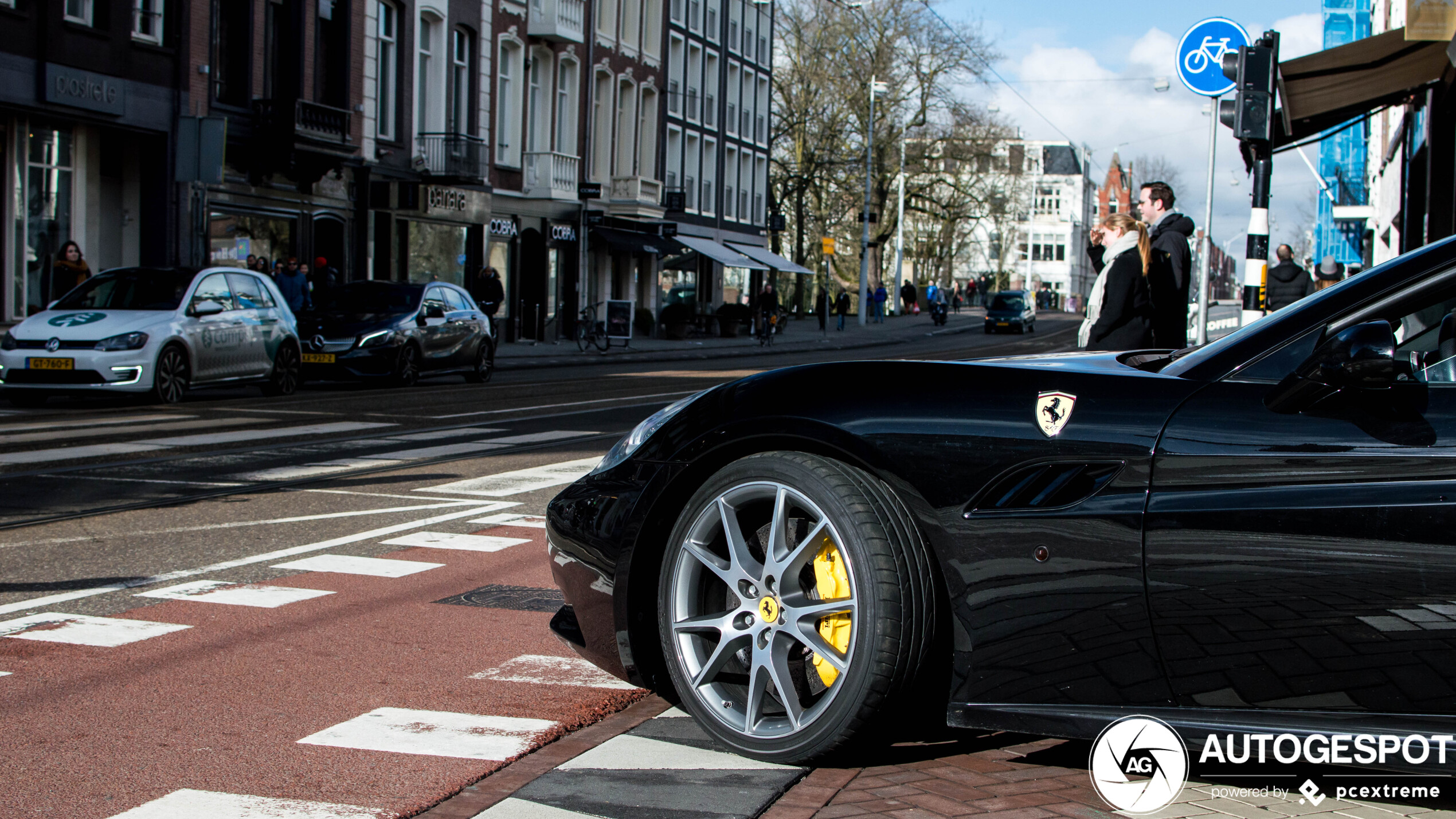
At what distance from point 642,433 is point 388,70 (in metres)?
30.6

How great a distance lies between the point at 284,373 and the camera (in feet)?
57.6

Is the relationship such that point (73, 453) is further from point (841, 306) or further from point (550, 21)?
point (841, 306)

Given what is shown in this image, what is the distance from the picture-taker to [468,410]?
15.3 meters

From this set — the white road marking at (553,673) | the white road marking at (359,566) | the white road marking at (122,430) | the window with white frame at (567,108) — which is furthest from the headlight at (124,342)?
the window with white frame at (567,108)

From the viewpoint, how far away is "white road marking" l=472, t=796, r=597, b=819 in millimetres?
3137

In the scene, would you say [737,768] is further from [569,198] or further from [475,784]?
[569,198]

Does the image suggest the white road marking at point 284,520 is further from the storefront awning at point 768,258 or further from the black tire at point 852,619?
the storefront awning at point 768,258

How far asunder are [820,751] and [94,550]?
4533 millimetres

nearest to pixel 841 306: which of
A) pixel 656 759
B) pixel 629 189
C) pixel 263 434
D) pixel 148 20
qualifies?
pixel 629 189

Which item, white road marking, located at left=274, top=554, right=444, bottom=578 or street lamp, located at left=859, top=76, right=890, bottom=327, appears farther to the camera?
street lamp, located at left=859, top=76, right=890, bottom=327

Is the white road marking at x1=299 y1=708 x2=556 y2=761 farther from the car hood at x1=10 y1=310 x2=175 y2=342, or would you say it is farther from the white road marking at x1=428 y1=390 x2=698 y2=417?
the car hood at x1=10 y1=310 x2=175 y2=342

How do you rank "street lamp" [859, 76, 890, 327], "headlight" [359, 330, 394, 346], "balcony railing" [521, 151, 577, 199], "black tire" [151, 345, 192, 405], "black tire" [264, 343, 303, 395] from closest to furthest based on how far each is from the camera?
"black tire" [151, 345, 192, 405] < "black tire" [264, 343, 303, 395] < "headlight" [359, 330, 394, 346] < "balcony railing" [521, 151, 577, 199] < "street lamp" [859, 76, 890, 327]

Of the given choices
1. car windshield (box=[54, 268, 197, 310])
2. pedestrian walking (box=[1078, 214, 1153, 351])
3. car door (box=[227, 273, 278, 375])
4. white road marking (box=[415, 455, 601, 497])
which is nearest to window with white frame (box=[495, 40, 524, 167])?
car door (box=[227, 273, 278, 375])
